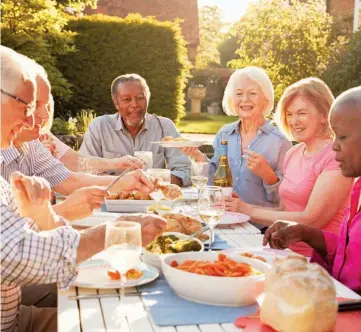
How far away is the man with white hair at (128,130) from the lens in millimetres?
4902

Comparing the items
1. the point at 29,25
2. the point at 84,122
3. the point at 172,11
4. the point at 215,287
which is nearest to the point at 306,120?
the point at 215,287

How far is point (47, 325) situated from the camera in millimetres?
2301

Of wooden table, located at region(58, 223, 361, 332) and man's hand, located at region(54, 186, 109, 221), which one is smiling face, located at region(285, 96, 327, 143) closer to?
man's hand, located at region(54, 186, 109, 221)

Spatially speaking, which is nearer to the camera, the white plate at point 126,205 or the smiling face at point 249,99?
the white plate at point 126,205

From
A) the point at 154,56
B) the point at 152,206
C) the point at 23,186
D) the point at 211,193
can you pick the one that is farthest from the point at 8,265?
the point at 154,56

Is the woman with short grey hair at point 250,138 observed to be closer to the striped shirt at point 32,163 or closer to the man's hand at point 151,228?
the striped shirt at point 32,163

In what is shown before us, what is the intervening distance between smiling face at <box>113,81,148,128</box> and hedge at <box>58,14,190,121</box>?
862 cm

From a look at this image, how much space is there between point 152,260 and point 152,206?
3.16 feet

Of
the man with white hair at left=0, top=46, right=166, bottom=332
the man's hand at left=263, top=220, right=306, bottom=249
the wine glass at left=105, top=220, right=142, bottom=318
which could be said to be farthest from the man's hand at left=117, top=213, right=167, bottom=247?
the man's hand at left=263, top=220, right=306, bottom=249

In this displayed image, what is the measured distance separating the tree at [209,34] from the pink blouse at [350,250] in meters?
28.8

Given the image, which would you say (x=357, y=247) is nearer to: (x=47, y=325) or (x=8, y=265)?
(x=47, y=325)

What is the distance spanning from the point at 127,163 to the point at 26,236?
2517 millimetres

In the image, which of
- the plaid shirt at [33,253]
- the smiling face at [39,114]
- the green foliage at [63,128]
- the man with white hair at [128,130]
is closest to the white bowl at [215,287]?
the plaid shirt at [33,253]

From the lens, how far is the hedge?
13414 mm
